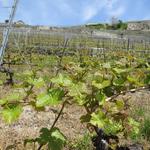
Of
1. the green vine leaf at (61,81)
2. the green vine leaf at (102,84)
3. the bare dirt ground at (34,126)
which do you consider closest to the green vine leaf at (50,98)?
the green vine leaf at (61,81)

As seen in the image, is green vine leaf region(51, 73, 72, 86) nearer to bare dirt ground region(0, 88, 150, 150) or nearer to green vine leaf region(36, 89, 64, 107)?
green vine leaf region(36, 89, 64, 107)

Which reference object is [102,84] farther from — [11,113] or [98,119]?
[11,113]

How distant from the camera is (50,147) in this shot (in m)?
2.43

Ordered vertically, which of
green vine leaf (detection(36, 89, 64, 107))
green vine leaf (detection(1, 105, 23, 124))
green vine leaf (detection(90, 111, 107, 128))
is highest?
green vine leaf (detection(36, 89, 64, 107))

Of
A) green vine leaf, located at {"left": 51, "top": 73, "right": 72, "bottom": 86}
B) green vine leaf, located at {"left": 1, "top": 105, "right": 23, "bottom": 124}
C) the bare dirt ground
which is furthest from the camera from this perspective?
the bare dirt ground

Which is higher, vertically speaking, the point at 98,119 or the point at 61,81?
the point at 61,81

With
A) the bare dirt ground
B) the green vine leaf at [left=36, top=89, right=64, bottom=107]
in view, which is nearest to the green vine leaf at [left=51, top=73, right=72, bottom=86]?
the green vine leaf at [left=36, top=89, right=64, bottom=107]

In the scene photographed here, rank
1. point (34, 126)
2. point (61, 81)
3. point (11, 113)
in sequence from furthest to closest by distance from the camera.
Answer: point (34, 126) < point (61, 81) < point (11, 113)

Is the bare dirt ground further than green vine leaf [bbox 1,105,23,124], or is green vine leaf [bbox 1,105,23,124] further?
the bare dirt ground

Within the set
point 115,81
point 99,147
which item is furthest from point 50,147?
point 99,147

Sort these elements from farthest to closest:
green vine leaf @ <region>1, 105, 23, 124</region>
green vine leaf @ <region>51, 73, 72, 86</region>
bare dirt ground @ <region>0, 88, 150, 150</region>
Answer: bare dirt ground @ <region>0, 88, 150, 150</region>
green vine leaf @ <region>51, 73, 72, 86</region>
green vine leaf @ <region>1, 105, 23, 124</region>

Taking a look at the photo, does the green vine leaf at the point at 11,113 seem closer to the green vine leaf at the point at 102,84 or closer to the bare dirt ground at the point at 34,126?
the green vine leaf at the point at 102,84

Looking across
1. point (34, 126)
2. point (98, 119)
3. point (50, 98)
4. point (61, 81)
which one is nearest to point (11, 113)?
point (50, 98)

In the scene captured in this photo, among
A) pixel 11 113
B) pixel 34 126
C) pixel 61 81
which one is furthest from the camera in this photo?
pixel 34 126
